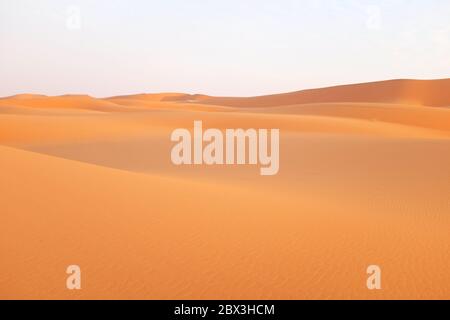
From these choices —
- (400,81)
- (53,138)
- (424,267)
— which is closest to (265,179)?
(424,267)

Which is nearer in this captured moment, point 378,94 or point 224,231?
point 224,231

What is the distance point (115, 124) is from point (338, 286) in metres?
20.9

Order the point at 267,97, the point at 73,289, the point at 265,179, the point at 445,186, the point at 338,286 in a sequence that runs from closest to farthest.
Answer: the point at 73,289 < the point at 338,286 < the point at 445,186 < the point at 265,179 < the point at 267,97

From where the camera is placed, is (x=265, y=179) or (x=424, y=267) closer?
(x=424, y=267)

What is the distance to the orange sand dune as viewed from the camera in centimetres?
6975

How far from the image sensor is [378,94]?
239 ft

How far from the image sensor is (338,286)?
4.07 meters

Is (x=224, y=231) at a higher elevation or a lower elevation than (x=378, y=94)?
lower

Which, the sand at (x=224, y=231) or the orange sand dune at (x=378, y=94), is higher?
the orange sand dune at (x=378, y=94)

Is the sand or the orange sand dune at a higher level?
the orange sand dune

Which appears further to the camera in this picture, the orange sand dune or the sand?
the orange sand dune

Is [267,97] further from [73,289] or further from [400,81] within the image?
[73,289]

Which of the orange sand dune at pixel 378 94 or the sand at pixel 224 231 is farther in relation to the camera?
the orange sand dune at pixel 378 94

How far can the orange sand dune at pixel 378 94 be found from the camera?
69750 mm
